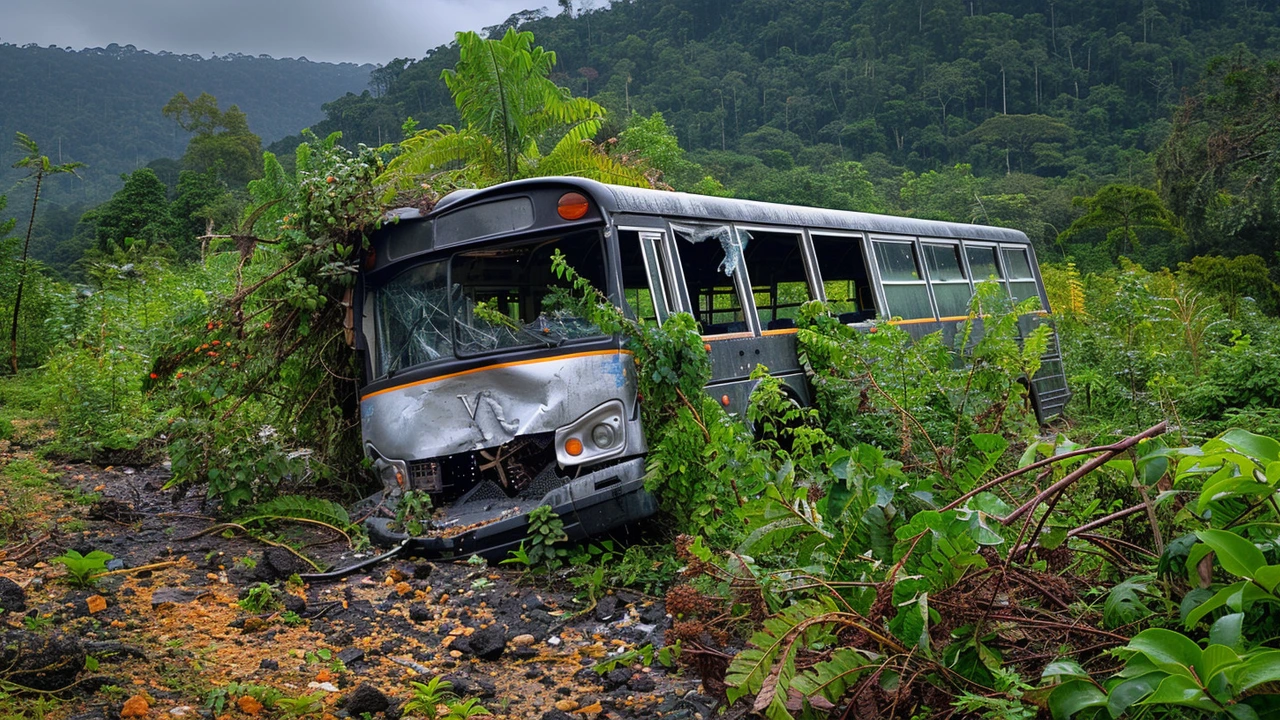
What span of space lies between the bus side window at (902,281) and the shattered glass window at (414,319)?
15.8ft

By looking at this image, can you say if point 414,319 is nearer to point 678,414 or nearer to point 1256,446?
point 678,414

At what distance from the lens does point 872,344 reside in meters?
7.14

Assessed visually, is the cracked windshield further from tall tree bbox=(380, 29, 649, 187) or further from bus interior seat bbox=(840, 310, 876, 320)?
tall tree bbox=(380, 29, 649, 187)

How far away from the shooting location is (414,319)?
7449 millimetres

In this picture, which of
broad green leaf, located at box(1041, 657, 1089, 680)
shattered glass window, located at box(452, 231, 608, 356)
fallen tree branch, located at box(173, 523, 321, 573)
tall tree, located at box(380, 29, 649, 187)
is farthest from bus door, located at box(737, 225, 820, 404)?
tall tree, located at box(380, 29, 649, 187)

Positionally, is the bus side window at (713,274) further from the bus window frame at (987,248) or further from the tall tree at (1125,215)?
the tall tree at (1125,215)

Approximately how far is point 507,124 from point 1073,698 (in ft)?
59.4

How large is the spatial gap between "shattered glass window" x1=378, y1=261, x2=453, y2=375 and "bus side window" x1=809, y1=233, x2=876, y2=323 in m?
4.18

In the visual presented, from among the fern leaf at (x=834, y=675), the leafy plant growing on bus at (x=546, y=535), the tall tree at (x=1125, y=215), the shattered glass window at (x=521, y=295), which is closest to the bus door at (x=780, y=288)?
the shattered glass window at (x=521, y=295)

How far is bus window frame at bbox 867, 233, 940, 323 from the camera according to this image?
395 inches

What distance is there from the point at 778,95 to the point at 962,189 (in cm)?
3392

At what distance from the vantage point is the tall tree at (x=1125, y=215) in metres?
37.5

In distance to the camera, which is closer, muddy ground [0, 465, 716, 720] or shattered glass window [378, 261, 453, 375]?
muddy ground [0, 465, 716, 720]

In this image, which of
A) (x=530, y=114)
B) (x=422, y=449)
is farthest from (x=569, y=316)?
(x=530, y=114)
